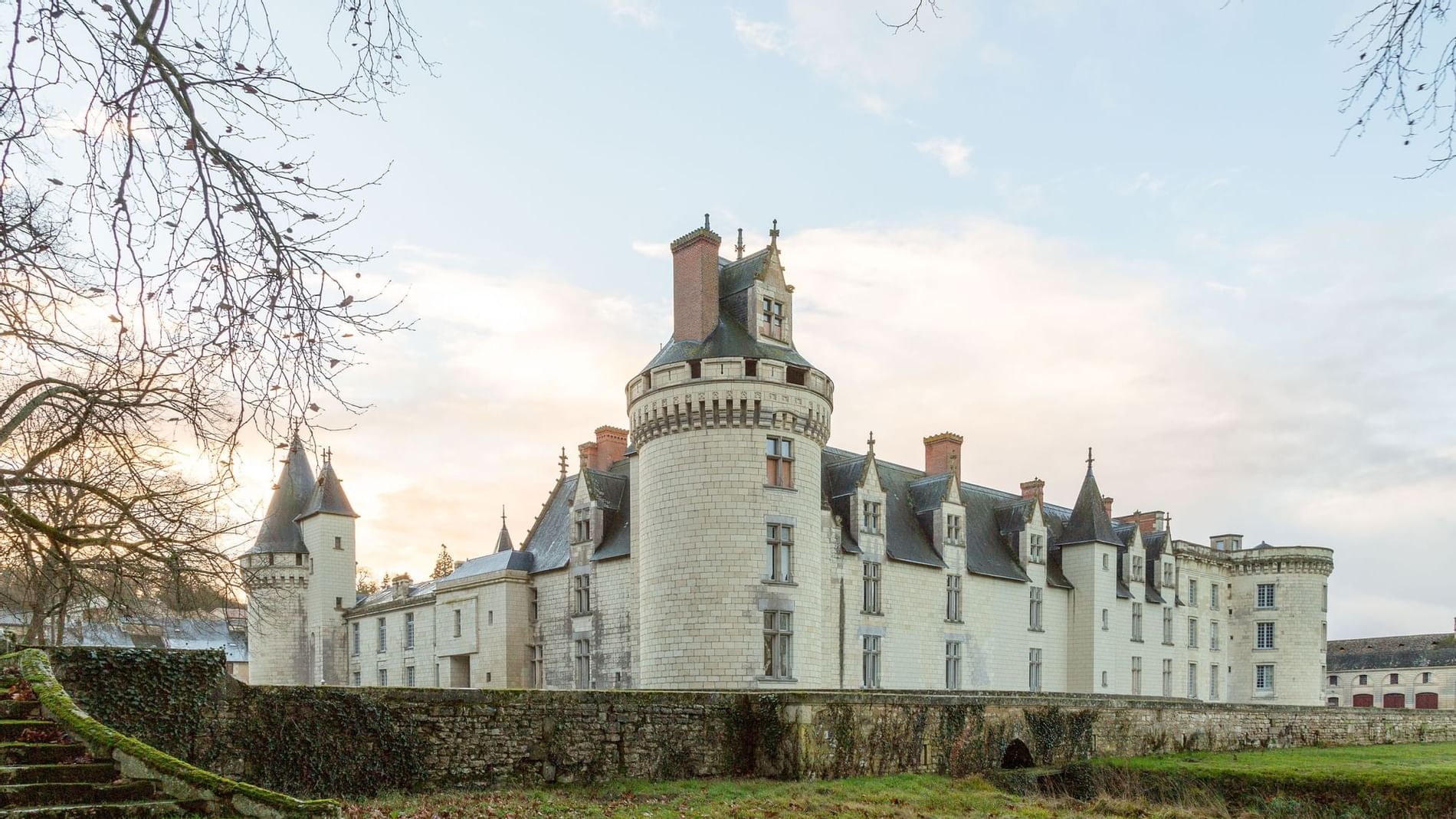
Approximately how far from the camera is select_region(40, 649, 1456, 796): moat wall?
44.0 feet

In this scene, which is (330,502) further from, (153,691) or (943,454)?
(153,691)

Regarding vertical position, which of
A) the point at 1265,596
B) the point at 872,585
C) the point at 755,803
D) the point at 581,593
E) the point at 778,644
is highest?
the point at 872,585

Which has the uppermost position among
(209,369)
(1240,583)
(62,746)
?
(209,369)

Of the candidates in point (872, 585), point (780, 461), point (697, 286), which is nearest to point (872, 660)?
point (872, 585)

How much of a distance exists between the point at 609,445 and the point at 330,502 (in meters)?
13.6

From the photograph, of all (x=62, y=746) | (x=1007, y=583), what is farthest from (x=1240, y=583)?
(x=62, y=746)

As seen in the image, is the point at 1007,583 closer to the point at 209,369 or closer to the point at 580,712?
the point at 580,712

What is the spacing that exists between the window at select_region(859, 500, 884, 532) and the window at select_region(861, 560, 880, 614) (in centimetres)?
89

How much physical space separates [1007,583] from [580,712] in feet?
67.1

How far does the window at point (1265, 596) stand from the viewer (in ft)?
155

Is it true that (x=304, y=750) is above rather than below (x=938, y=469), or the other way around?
below

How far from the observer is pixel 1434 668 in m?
64.3

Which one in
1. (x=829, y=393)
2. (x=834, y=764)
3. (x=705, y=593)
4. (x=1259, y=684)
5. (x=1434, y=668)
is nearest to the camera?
(x=834, y=764)

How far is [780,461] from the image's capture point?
2498cm
